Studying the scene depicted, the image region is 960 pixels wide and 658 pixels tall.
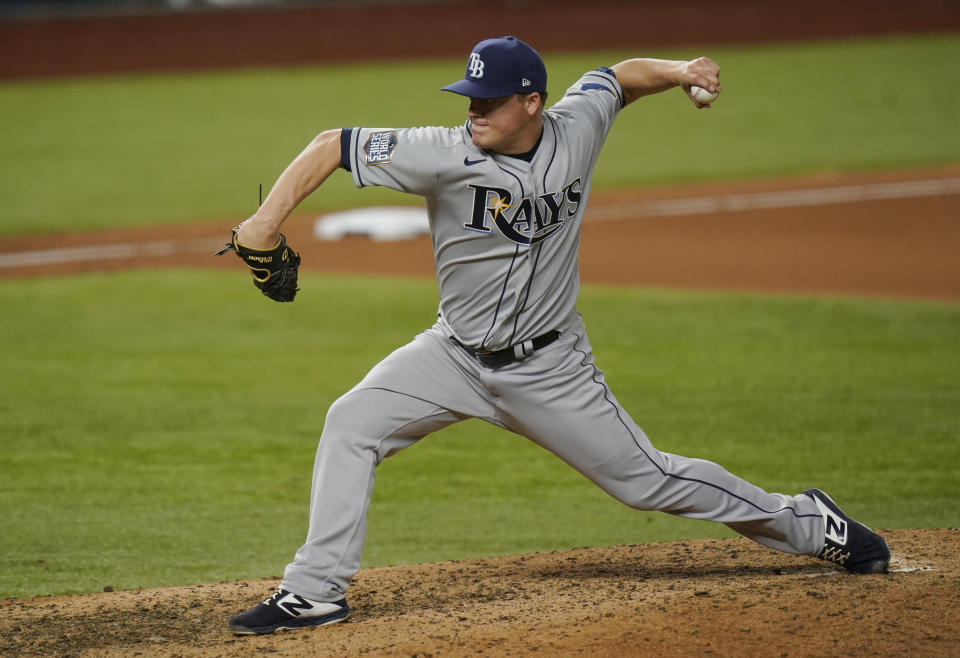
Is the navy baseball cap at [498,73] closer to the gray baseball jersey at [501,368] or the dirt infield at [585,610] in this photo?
the gray baseball jersey at [501,368]

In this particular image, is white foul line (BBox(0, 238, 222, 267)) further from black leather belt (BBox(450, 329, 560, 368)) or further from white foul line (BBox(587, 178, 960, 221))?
black leather belt (BBox(450, 329, 560, 368))

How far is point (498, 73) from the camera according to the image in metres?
3.84

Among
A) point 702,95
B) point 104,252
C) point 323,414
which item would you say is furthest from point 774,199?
point 702,95

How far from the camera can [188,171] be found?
17766 mm

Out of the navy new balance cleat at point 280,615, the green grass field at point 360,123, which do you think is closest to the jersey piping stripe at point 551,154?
the navy new balance cleat at point 280,615

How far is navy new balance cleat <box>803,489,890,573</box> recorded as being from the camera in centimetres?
420

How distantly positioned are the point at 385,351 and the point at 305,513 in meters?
2.85

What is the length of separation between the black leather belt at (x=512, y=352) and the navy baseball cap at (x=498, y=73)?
78 cm

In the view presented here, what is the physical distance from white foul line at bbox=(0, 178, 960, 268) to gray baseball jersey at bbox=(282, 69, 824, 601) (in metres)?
8.94

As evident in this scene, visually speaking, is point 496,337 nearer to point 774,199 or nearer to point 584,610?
point 584,610

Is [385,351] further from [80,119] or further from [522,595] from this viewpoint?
[80,119]

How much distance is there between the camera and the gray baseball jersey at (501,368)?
3879 mm

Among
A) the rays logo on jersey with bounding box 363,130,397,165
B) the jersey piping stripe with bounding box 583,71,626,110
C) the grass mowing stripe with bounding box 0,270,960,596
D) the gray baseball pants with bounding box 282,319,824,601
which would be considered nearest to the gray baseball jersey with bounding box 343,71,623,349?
the rays logo on jersey with bounding box 363,130,397,165

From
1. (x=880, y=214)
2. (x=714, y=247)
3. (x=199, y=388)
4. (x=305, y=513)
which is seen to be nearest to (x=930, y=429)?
(x=305, y=513)
